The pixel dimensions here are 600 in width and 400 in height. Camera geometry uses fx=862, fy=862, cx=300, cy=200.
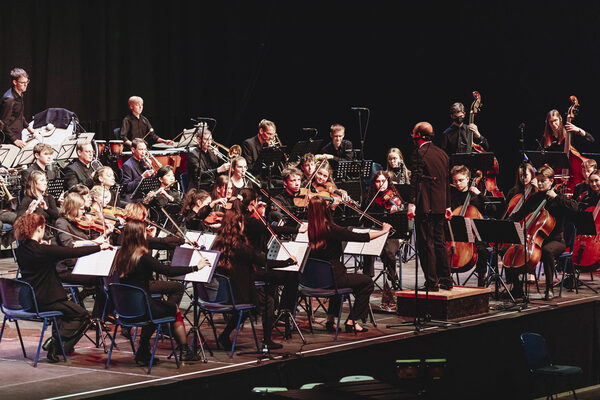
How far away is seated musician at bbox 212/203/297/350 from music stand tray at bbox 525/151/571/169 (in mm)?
4172

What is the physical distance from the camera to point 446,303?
786cm

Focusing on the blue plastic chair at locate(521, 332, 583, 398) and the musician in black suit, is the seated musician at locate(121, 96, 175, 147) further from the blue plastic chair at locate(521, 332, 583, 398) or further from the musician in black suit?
the blue plastic chair at locate(521, 332, 583, 398)

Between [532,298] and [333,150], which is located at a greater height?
[333,150]

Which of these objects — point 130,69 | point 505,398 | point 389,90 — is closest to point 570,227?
point 505,398

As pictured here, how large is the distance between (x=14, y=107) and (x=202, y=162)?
245 centimetres

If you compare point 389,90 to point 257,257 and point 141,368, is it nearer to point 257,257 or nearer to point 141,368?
point 257,257

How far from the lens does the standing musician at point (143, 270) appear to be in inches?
250

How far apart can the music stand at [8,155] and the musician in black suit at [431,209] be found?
4.92 m

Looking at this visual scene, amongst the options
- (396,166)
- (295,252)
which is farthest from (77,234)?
(396,166)

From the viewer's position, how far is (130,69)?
14.3m

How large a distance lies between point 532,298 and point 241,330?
3.24 meters

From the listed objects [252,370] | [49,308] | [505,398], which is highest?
[49,308]

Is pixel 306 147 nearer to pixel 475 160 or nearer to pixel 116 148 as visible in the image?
pixel 475 160

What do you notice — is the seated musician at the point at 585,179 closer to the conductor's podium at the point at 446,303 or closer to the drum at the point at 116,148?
the conductor's podium at the point at 446,303
